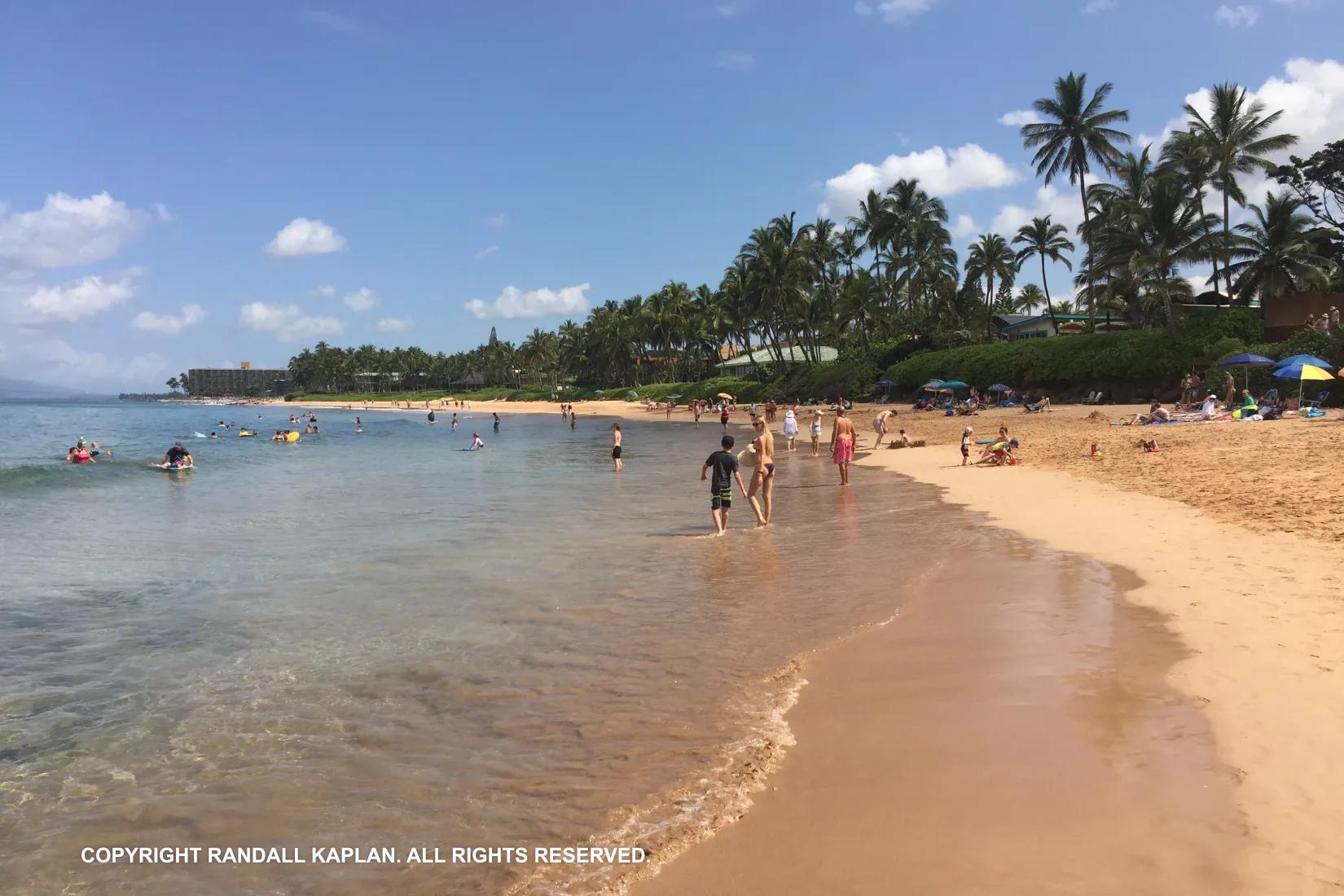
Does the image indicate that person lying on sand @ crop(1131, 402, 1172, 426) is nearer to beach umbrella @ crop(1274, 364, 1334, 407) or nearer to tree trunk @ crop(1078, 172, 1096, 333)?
beach umbrella @ crop(1274, 364, 1334, 407)

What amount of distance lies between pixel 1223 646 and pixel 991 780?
2952 mm

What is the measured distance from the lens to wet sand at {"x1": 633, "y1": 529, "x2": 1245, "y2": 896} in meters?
3.37

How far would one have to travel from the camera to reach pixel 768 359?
7625 centimetres

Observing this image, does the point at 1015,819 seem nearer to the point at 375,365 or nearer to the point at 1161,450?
the point at 1161,450

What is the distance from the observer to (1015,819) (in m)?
3.74

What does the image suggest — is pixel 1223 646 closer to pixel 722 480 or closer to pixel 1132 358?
pixel 722 480

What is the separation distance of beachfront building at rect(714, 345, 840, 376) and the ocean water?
54103mm

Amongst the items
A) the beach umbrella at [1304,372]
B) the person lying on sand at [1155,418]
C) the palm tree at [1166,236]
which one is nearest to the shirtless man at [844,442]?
the person lying on sand at [1155,418]

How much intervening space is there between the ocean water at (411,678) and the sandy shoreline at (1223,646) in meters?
0.39

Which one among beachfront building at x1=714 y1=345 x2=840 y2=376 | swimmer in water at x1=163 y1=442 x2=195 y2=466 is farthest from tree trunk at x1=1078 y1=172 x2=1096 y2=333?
swimmer in water at x1=163 y1=442 x2=195 y2=466

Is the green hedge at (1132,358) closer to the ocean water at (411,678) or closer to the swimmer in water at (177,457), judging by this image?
the ocean water at (411,678)

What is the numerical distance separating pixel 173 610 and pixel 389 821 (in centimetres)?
596

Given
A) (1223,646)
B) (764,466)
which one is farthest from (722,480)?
(1223,646)

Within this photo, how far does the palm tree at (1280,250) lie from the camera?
119ft
